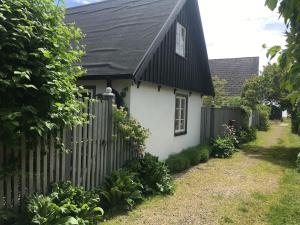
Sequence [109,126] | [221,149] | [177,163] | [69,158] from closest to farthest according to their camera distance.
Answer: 1. [69,158]
2. [109,126]
3. [177,163]
4. [221,149]

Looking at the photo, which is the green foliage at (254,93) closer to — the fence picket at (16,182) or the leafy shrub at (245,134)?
the leafy shrub at (245,134)

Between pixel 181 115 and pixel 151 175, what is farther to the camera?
pixel 181 115

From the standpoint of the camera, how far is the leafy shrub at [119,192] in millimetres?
6016

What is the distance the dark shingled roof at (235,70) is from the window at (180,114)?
16760 millimetres

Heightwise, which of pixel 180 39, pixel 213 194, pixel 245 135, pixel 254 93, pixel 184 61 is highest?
pixel 180 39

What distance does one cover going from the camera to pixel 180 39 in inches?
443

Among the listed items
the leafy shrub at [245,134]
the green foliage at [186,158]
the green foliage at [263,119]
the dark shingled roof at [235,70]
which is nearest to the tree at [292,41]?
the green foliage at [186,158]

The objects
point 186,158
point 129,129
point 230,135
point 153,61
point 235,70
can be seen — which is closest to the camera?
point 129,129

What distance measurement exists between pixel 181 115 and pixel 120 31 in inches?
160

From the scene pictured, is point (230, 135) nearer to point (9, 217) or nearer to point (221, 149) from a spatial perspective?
point (221, 149)

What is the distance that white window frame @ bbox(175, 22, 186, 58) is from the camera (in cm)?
1091

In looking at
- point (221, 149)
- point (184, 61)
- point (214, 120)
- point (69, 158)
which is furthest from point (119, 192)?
point (214, 120)

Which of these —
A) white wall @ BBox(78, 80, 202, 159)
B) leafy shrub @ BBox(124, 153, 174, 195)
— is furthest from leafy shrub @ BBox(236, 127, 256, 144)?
leafy shrub @ BBox(124, 153, 174, 195)

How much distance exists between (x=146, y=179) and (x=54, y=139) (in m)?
2.90
